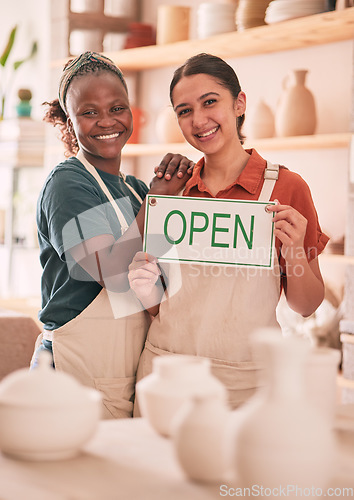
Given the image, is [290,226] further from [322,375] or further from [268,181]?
[322,375]

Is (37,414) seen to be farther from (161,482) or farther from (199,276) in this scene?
(199,276)

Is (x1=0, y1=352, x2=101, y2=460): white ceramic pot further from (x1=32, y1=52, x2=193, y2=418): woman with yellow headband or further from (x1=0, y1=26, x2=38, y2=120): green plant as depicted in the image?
(x1=0, y1=26, x2=38, y2=120): green plant

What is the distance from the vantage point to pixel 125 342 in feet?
6.06

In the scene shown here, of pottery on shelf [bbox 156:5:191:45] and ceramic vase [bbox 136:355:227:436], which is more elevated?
pottery on shelf [bbox 156:5:191:45]

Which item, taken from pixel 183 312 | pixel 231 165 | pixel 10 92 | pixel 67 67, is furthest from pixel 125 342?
pixel 10 92

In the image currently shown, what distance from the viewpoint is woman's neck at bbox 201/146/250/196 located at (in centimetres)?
188

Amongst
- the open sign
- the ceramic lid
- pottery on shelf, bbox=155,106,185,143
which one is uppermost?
pottery on shelf, bbox=155,106,185,143

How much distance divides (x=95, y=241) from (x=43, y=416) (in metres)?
0.75

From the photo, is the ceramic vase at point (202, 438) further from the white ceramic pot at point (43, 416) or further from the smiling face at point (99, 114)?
the smiling face at point (99, 114)

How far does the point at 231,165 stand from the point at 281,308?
185 centimetres

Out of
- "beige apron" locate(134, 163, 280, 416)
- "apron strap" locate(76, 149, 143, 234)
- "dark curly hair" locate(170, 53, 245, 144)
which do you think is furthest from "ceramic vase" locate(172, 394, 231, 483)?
"dark curly hair" locate(170, 53, 245, 144)

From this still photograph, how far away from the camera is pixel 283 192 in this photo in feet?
5.85

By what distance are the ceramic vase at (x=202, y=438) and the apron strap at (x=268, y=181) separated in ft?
2.77

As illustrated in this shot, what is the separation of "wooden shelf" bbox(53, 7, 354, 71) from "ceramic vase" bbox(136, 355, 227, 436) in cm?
241
